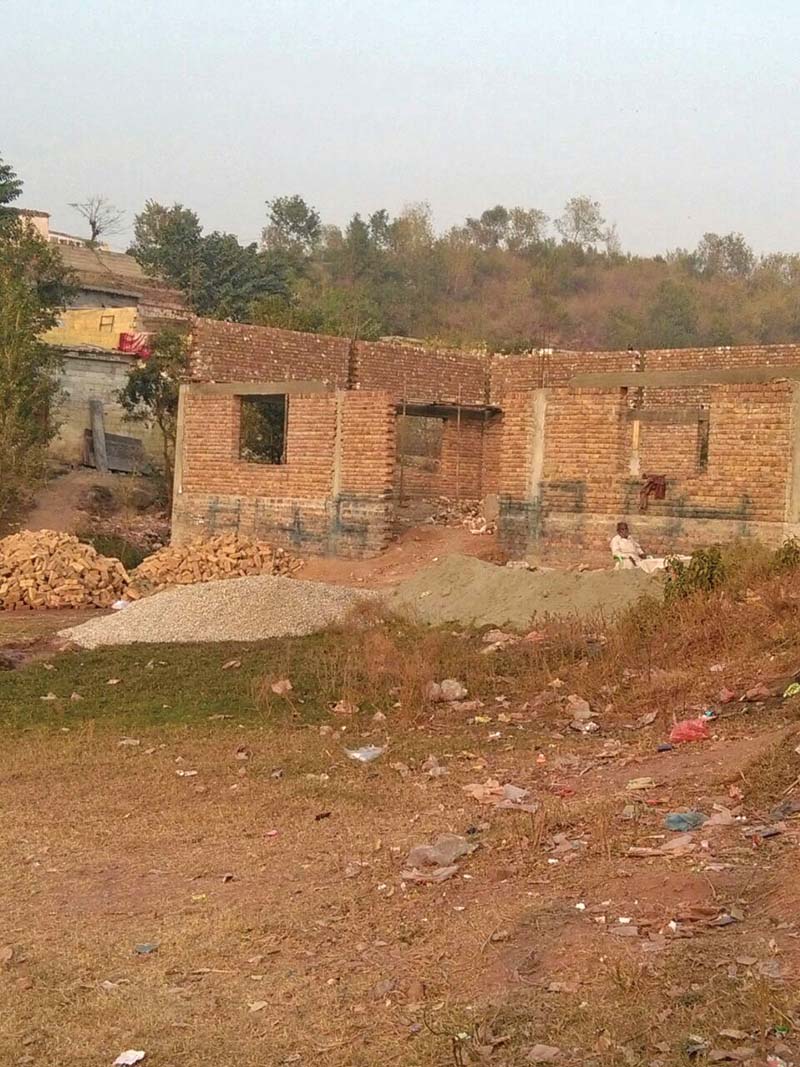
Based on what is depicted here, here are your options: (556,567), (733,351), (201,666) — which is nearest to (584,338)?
(733,351)

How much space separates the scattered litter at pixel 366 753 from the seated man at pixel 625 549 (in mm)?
6400

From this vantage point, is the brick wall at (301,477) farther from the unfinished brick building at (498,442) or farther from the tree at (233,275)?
the tree at (233,275)

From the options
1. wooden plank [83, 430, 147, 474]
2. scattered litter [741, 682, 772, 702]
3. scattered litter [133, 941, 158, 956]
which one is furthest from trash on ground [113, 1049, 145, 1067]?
wooden plank [83, 430, 147, 474]

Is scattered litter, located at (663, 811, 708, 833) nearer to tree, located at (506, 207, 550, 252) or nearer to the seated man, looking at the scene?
the seated man

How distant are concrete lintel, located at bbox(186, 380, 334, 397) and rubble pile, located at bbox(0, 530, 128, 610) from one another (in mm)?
3152

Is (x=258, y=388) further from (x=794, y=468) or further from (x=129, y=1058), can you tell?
(x=129, y=1058)

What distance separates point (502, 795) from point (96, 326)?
27695 mm

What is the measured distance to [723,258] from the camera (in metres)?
69.2

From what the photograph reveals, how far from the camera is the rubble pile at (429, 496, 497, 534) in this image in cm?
1883

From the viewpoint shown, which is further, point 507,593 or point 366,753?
point 507,593

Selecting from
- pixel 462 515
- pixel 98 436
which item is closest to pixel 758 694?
pixel 462 515

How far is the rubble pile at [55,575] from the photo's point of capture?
16.2 meters

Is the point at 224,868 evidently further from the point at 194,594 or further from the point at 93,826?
the point at 194,594

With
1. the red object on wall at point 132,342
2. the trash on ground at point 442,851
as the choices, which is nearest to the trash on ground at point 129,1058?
the trash on ground at point 442,851
